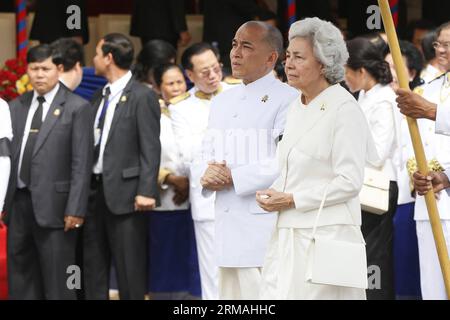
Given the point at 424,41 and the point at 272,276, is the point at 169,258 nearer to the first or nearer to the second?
the point at 424,41

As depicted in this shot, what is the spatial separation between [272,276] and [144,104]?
8.97ft

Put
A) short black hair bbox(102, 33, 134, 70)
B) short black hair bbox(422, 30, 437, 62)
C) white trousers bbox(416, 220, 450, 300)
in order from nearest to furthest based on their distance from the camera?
white trousers bbox(416, 220, 450, 300), short black hair bbox(102, 33, 134, 70), short black hair bbox(422, 30, 437, 62)

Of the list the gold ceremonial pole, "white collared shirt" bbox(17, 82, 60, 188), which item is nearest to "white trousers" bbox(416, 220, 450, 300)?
the gold ceremonial pole

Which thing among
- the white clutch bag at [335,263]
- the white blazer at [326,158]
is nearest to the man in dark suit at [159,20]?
the white blazer at [326,158]

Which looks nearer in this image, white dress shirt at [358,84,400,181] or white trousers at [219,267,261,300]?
white trousers at [219,267,261,300]

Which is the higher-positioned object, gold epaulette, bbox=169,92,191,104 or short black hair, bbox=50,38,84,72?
short black hair, bbox=50,38,84,72

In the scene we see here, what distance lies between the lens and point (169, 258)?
29.6 feet

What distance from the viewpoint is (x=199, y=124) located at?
8859 millimetres

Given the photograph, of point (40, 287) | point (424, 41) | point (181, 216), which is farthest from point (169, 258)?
point (424, 41)

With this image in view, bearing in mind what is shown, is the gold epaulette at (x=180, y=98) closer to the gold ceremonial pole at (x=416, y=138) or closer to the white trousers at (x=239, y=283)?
the white trousers at (x=239, y=283)

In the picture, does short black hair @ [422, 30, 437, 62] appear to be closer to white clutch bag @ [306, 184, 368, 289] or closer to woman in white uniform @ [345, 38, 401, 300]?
woman in white uniform @ [345, 38, 401, 300]

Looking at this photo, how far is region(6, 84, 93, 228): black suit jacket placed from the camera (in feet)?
27.5

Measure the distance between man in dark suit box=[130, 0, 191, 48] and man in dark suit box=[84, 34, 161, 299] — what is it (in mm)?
1827

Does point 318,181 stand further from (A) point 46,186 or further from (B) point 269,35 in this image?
(A) point 46,186
